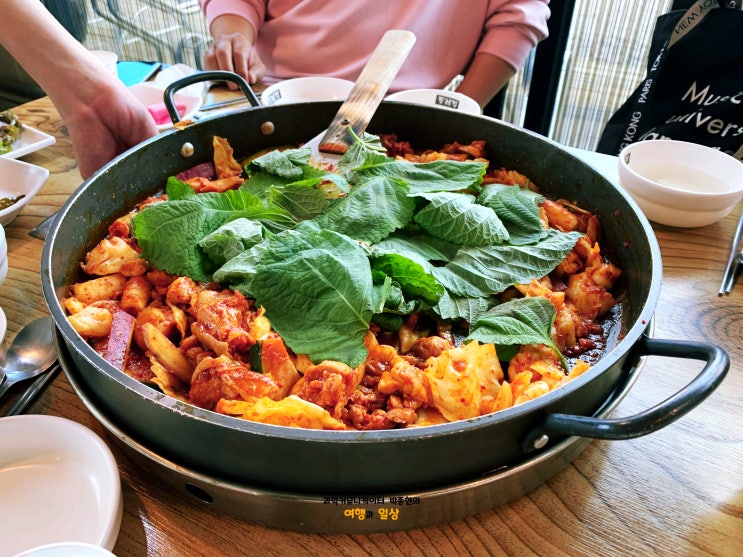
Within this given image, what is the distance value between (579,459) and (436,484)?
0.38 metres

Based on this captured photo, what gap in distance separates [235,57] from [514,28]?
1.44 metres

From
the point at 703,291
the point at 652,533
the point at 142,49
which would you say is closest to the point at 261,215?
the point at 652,533

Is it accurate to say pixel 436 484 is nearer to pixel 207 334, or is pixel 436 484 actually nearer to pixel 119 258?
pixel 207 334

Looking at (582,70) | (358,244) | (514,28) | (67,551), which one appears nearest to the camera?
(67,551)

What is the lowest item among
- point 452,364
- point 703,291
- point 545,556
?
point 545,556

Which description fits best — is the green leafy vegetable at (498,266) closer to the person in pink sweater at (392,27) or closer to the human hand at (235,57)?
the person in pink sweater at (392,27)

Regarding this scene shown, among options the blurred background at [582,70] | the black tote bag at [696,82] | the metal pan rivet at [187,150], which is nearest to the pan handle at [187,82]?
the metal pan rivet at [187,150]

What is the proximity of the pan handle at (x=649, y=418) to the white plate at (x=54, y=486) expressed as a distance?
742 millimetres

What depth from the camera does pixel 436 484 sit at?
3.19 feet

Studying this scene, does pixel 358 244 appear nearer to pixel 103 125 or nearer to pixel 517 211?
pixel 517 211

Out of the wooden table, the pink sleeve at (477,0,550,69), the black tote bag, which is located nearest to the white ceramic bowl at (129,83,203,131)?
the wooden table

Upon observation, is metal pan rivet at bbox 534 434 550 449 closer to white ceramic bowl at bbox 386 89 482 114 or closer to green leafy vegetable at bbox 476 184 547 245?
green leafy vegetable at bbox 476 184 547 245

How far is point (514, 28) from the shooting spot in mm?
2893

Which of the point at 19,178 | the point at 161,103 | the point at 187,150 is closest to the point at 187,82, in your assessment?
the point at 187,150
